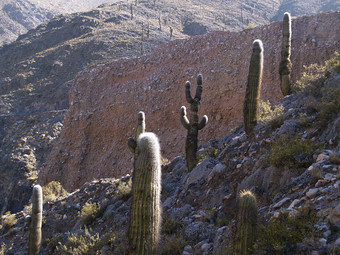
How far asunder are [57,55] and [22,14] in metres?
41.8

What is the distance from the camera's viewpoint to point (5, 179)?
28.7 m

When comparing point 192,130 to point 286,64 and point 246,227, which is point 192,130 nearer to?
point 286,64

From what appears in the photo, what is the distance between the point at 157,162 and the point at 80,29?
47.9m

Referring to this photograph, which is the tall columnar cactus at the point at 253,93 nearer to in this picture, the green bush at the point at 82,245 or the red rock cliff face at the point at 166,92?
the green bush at the point at 82,245

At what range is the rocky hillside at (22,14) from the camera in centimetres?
7144

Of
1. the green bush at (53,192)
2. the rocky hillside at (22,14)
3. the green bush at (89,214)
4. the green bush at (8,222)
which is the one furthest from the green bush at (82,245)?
the rocky hillside at (22,14)

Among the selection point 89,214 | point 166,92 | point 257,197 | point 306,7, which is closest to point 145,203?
point 257,197

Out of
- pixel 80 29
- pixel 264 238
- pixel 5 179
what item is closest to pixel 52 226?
pixel 264 238

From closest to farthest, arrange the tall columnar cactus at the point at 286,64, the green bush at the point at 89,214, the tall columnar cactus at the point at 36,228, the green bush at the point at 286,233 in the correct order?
1. the green bush at the point at 286,233
2. the tall columnar cactus at the point at 36,228
3. the green bush at the point at 89,214
4. the tall columnar cactus at the point at 286,64

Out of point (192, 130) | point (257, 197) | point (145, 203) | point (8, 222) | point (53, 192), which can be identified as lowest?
point (8, 222)

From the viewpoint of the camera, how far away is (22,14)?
78.6 metres

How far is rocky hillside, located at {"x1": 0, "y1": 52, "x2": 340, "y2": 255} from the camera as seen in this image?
4539mm

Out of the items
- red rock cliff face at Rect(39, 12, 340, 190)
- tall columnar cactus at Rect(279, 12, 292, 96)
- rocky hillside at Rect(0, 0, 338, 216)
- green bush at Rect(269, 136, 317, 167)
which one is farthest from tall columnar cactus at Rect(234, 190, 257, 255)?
rocky hillside at Rect(0, 0, 338, 216)

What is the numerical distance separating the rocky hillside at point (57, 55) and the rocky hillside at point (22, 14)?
2036cm
